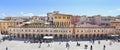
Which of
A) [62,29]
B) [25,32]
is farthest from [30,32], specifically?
[62,29]

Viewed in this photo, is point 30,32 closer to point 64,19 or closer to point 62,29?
point 62,29

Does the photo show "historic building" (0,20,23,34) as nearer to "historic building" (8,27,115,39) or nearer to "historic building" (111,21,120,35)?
"historic building" (8,27,115,39)

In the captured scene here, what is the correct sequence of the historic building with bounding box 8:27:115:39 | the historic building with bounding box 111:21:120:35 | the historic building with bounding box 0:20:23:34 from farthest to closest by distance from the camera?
the historic building with bounding box 0:20:23:34 → the historic building with bounding box 111:21:120:35 → the historic building with bounding box 8:27:115:39

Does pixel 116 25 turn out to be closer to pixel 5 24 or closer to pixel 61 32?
pixel 61 32

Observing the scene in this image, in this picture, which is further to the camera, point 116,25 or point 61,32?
point 116,25

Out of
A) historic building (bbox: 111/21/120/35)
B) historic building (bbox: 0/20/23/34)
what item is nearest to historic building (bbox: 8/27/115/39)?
historic building (bbox: 111/21/120/35)

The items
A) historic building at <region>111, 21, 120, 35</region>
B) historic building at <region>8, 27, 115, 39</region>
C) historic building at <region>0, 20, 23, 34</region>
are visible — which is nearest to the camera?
historic building at <region>8, 27, 115, 39</region>

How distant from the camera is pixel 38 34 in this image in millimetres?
65375

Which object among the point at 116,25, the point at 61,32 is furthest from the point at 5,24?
the point at 116,25

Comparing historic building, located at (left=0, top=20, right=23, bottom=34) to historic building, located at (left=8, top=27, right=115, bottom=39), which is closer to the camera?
historic building, located at (left=8, top=27, right=115, bottom=39)

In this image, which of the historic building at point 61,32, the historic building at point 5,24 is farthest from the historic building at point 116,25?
the historic building at point 5,24

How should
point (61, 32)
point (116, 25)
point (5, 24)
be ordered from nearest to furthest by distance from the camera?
1. point (61, 32)
2. point (116, 25)
3. point (5, 24)

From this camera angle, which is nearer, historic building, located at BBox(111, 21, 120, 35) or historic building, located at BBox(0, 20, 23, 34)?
historic building, located at BBox(111, 21, 120, 35)

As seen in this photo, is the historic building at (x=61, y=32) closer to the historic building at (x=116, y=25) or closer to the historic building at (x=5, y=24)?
the historic building at (x=116, y=25)
